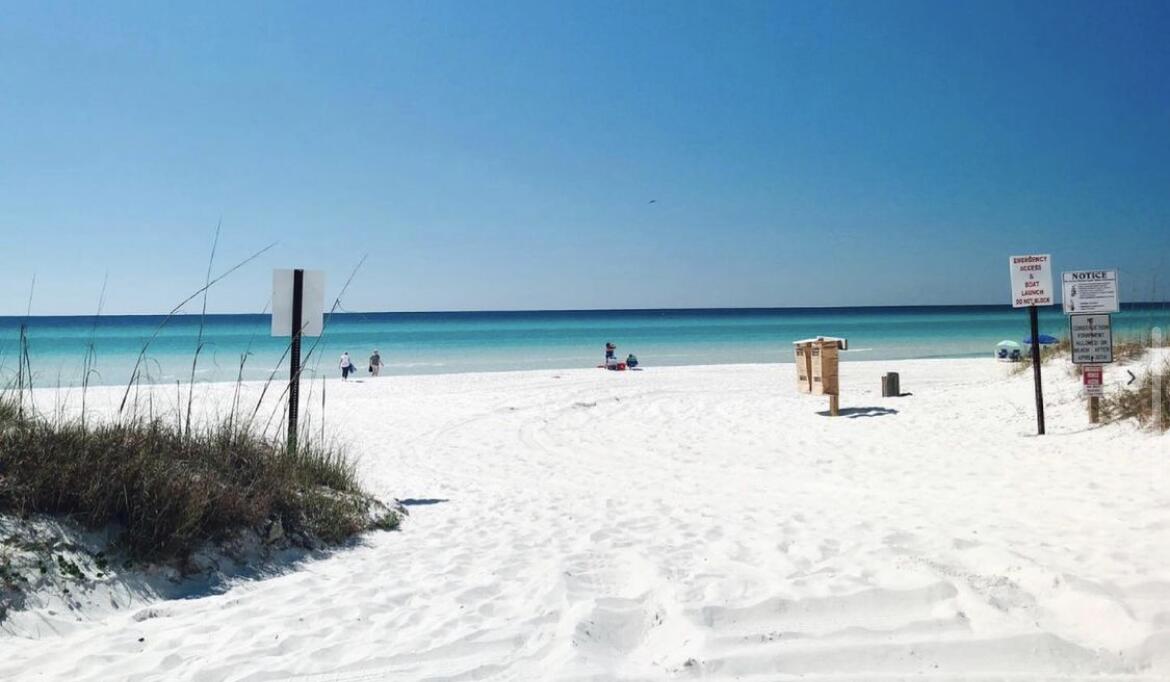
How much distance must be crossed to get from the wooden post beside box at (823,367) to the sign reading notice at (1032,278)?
305 centimetres

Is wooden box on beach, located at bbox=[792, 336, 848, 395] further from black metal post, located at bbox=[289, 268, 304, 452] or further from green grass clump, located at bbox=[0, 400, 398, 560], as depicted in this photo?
green grass clump, located at bbox=[0, 400, 398, 560]

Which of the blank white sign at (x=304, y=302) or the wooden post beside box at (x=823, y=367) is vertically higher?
the blank white sign at (x=304, y=302)

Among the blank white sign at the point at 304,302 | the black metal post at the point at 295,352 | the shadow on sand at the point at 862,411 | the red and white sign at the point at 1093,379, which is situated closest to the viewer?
the black metal post at the point at 295,352

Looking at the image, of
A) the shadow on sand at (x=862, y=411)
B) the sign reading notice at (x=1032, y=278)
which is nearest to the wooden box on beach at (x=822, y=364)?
the shadow on sand at (x=862, y=411)

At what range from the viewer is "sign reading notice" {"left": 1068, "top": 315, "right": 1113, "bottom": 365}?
8.67 meters

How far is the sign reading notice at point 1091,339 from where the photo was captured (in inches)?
341

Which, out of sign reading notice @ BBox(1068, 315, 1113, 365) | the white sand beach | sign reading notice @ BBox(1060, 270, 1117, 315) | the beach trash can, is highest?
sign reading notice @ BBox(1060, 270, 1117, 315)

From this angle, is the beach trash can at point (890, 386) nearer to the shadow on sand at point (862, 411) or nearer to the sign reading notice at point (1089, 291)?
the shadow on sand at point (862, 411)

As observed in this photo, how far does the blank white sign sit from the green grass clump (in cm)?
158

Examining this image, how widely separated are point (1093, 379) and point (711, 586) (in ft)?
24.1

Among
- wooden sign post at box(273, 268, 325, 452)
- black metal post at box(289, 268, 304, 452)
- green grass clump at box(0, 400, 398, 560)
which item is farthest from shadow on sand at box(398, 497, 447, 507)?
wooden sign post at box(273, 268, 325, 452)

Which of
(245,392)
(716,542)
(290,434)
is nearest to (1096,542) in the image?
(716,542)

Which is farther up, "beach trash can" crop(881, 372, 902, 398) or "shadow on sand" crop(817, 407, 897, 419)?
"beach trash can" crop(881, 372, 902, 398)

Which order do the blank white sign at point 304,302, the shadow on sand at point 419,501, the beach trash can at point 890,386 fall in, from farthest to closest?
the beach trash can at point 890,386 → the blank white sign at point 304,302 → the shadow on sand at point 419,501
